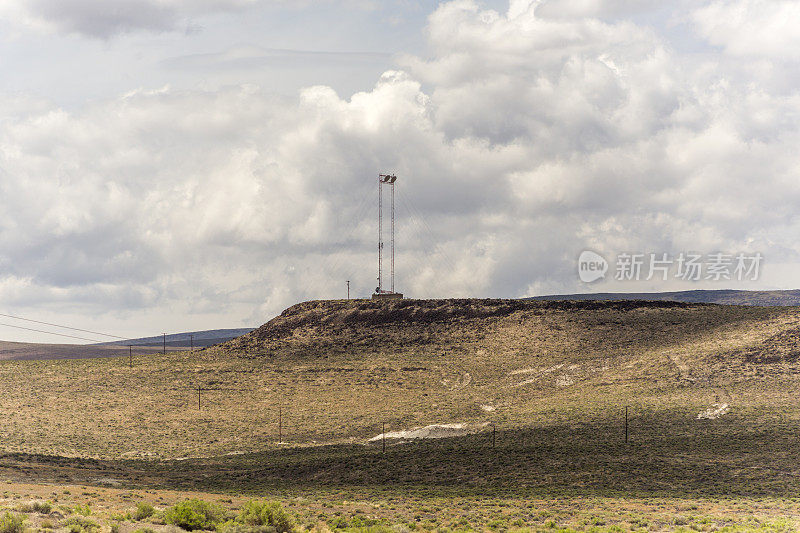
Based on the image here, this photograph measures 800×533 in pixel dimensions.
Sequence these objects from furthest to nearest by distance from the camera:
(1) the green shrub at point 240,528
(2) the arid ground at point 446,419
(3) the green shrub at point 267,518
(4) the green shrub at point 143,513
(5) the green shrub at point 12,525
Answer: (2) the arid ground at point 446,419
(4) the green shrub at point 143,513
(3) the green shrub at point 267,518
(1) the green shrub at point 240,528
(5) the green shrub at point 12,525

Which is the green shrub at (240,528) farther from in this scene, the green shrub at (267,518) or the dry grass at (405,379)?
Result: the dry grass at (405,379)

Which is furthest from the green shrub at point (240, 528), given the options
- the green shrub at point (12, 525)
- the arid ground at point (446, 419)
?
the green shrub at point (12, 525)

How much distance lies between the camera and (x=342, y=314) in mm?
119500

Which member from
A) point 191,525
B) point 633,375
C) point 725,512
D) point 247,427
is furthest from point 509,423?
point 191,525

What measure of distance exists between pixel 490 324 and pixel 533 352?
482 inches

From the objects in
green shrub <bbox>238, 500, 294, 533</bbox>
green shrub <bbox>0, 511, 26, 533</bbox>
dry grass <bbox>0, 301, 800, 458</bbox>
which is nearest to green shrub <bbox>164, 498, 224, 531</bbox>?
green shrub <bbox>238, 500, 294, 533</bbox>

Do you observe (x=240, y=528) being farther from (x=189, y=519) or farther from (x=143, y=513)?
(x=143, y=513)

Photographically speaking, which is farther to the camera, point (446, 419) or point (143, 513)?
point (446, 419)

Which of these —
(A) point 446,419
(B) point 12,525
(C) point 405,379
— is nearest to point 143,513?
(B) point 12,525

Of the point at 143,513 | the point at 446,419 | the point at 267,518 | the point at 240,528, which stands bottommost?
the point at 446,419

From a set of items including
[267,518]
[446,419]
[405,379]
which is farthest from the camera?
[405,379]

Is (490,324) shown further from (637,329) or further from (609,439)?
(609,439)

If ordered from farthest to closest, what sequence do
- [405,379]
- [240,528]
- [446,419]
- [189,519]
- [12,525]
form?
[405,379] → [446,419] → [189,519] → [240,528] → [12,525]

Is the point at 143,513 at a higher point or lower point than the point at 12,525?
lower
